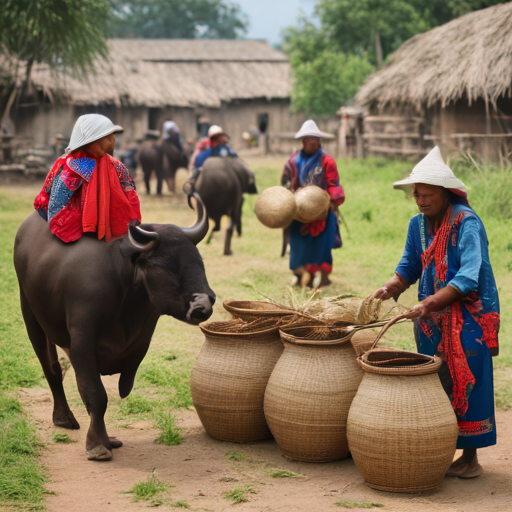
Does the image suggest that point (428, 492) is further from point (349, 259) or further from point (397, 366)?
point (349, 259)

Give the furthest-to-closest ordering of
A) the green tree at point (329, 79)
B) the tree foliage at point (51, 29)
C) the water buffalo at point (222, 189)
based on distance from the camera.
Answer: the green tree at point (329, 79) → the tree foliage at point (51, 29) → the water buffalo at point (222, 189)

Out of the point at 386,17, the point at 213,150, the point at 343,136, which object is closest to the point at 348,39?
the point at 386,17

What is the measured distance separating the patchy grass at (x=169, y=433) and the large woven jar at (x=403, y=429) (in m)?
1.28

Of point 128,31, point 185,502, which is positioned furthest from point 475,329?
point 128,31

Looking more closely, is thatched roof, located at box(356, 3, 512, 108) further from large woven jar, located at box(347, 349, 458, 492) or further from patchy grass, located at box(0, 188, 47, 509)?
large woven jar, located at box(347, 349, 458, 492)

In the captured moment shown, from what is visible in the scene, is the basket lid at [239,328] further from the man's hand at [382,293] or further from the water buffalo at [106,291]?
the man's hand at [382,293]

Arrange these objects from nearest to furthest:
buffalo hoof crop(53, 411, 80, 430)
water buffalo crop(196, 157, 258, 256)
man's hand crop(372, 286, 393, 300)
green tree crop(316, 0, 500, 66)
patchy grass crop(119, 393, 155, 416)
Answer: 1. man's hand crop(372, 286, 393, 300)
2. buffalo hoof crop(53, 411, 80, 430)
3. patchy grass crop(119, 393, 155, 416)
4. water buffalo crop(196, 157, 258, 256)
5. green tree crop(316, 0, 500, 66)

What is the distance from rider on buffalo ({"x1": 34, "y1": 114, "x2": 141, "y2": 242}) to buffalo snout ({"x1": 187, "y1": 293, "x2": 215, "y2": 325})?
747 millimetres

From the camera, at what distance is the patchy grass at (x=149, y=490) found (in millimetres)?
3908

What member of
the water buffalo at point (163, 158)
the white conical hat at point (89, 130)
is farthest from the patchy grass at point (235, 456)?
the water buffalo at point (163, 158)

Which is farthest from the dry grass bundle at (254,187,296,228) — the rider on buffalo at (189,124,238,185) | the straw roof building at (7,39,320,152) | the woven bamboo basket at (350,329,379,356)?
the straw roof building at (7,39,320,152)

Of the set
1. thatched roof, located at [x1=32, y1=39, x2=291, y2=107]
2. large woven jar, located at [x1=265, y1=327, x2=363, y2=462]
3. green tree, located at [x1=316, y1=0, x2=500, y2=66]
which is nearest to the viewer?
large woven jar, located at [x1=265, y1=327, x2=363, y2=462]

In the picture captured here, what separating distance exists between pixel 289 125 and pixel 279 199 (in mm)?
27702

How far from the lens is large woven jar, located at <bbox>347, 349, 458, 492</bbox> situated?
3.86 meters
